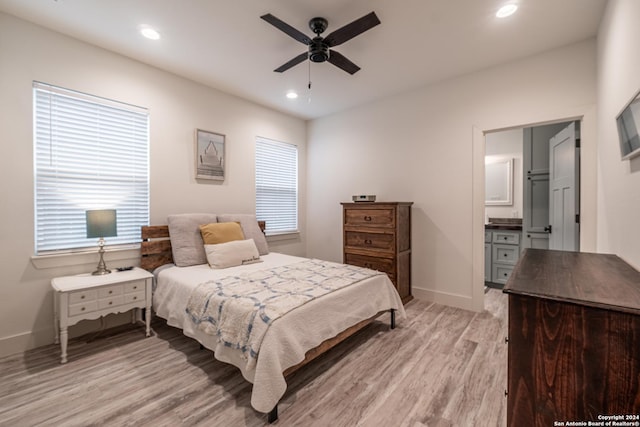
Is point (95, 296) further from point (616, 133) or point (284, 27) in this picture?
point (616, 133)

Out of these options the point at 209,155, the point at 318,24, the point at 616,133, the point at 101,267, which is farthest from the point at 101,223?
the point at 616,133

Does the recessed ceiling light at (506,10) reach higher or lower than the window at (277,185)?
higher

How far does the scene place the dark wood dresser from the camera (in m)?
0.83

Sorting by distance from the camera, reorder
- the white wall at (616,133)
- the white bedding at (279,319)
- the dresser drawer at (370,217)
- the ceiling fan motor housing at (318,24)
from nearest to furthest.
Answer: the white wall at (616,133) → the white bedding at (279,319) → the ceiling fan motor housing at (318,24) → the dresser drawer at (370,217)

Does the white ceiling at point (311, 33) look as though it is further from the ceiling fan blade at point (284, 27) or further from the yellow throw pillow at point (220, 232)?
the yellow throw pillow at point (220, 232)

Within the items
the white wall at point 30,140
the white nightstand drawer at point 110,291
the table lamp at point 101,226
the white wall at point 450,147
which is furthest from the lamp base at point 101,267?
the white wall at point 450,147

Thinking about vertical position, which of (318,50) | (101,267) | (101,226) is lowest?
(101,267)

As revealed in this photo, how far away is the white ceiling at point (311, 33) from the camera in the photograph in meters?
2.10

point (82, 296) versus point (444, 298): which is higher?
point (82, 296)

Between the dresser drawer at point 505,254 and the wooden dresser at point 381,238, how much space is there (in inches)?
63.7

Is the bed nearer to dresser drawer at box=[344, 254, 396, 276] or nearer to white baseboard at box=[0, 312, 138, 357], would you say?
white baseboard at box=[0, 312, 138, 357]

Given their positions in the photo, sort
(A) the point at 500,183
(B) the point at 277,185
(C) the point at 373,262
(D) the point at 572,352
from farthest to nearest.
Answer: (A) the point at 500,183
(B) the point at 277,185
(C) the point at 373,262
(D) the point at 572,352

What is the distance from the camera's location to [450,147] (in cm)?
334

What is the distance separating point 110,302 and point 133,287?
19 cm
